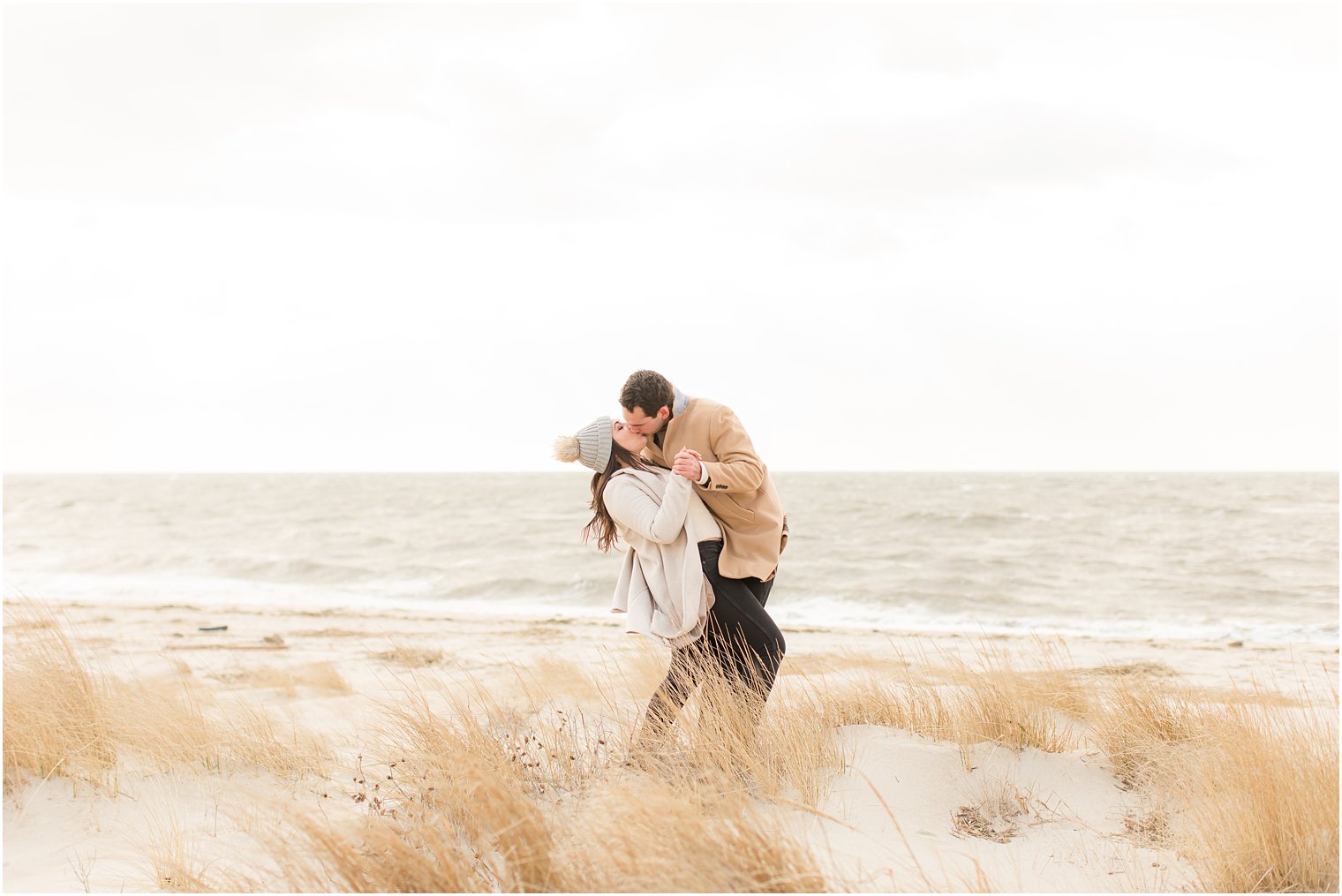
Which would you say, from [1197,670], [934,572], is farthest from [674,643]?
[934,572]

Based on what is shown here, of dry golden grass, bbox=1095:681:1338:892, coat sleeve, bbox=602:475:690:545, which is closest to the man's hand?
coat sleeve, bbox=602:475:690:545

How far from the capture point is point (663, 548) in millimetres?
4012

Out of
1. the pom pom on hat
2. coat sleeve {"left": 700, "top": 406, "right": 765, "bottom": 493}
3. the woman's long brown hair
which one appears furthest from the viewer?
the woman's long brown hair

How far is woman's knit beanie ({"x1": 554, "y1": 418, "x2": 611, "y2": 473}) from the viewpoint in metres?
3.98

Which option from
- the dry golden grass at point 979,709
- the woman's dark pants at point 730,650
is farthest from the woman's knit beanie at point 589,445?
the dry golden grass at point 979,709

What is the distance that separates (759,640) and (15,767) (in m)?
3.68

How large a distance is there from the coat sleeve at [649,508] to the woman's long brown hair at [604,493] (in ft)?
0.25

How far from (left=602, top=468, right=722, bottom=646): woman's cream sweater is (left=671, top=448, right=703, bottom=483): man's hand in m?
0.06

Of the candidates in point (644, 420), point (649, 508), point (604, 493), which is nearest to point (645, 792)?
point (649, 508)

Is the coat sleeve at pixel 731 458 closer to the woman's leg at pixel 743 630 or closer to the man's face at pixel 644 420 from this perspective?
the man's face at pixel 644 420

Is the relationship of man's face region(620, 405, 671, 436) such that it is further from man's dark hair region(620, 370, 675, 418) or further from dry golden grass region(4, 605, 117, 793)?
dry golden grass region(4, 605, 117, 793)

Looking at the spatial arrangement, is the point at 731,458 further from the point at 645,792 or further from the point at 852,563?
the point at 852,563

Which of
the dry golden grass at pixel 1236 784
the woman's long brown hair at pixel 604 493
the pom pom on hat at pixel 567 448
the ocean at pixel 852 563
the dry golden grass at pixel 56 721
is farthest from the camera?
the ocean at pixel 852 563

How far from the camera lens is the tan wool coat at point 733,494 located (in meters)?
4.02
